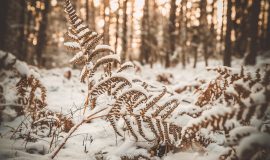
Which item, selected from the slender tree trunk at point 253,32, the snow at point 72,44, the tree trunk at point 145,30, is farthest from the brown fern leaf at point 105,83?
the tree trunk at point 145,30

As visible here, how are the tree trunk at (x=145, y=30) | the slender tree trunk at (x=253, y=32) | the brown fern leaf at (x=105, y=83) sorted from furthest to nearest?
the tree trunk at (x=145, y=30)
the slender tree trunk at (x=253, y=32)
the brown fern leaf at (x=105, y=83)

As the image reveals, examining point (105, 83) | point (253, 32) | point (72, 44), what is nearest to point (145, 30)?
point (253, 32)

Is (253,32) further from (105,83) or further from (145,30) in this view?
(105,83)

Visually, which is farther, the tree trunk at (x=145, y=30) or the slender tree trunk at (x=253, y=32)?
the tree trunk at (x=145, y=30)

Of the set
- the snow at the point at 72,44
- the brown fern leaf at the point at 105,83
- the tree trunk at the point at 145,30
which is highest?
the tree trunk at the point at 145,30

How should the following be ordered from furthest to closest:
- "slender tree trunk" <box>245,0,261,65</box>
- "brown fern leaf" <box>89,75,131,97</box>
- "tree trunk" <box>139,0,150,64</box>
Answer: "tree trunk" <box>139,0,150,64</box> → "slender tree trunk" <box>245,0,261,65</box> → "brown fern leaf" <box>89,75,131,97</box>

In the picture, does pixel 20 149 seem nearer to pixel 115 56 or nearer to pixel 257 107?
pixel 115 56

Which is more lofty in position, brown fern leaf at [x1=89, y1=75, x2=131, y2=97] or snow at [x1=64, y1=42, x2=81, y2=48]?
snow at [x1=64, y1=42, x2=81, y2=48]

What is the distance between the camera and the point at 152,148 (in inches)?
82.6

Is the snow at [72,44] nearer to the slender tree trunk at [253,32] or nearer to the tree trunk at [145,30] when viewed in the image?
the slender tree trunk at [253,32]

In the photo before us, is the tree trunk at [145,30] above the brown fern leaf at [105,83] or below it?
above

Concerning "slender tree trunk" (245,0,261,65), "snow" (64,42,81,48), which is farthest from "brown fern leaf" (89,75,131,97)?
"slender tree trunk" (245,0,261,65)

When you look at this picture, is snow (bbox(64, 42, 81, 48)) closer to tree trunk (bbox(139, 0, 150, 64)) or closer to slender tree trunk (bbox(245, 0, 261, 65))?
slender tree trunk (bbox(245, 0, 261, 65))

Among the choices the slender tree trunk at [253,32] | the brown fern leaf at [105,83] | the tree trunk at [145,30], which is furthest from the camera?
the tree trunk at [145,30]
